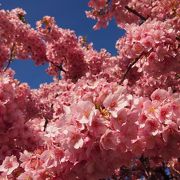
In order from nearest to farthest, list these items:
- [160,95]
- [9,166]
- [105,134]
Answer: [105,134] → [160,95] → [9,166]

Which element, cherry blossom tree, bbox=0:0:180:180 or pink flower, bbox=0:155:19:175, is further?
pink flower, bbox=0:155:19:175

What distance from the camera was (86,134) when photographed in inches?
113

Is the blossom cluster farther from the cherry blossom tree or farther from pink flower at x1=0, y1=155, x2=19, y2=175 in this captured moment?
pink flower at x1=0, y1=155, x2=19, y2=175

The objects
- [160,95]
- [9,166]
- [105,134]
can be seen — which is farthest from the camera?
[9,166]

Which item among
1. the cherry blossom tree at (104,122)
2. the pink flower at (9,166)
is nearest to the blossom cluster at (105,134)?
the cherry blossom tree at (104,122)

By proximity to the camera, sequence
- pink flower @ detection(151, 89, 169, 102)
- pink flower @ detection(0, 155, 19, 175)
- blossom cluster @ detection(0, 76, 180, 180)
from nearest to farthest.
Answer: blossom cluster @ detection(0, 76, 180, 180)
pink flower @ detection(151, 89, 169, 102)
pink flower @ detection(0, 155, 19, 175)

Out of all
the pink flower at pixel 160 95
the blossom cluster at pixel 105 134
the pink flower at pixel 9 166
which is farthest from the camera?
the pink flower at pixel 9 166

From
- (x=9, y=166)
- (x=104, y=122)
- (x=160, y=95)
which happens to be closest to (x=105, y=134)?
(x=104, y=122)

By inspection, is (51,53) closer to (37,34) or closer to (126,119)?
(37,34)

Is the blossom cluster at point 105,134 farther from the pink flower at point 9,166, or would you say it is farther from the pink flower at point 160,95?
the pink flower at point 9,166

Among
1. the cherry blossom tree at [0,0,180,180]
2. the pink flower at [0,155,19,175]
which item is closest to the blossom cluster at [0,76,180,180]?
the cherry blossom tree at [0,0,180,180]

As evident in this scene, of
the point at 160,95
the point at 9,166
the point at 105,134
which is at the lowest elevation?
the point at 105,134

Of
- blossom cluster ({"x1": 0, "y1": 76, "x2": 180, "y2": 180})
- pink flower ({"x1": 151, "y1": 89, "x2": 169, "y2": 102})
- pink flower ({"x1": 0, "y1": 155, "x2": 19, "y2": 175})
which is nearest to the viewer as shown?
blossom cluster ({"x1": 0, "y1": 76, "x2": 180, "y2": 180})

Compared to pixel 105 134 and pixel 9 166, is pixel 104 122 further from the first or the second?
pixel 9 166
